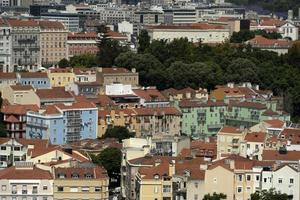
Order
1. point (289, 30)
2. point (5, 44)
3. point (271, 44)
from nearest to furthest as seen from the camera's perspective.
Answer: point (5, 44)
point (271, 44)
point (289, 30)

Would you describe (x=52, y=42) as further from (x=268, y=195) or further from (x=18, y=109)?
(x=268, y=195)

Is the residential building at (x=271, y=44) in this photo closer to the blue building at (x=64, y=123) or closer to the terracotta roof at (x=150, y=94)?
the terracotta roof at (x=150, y=94)

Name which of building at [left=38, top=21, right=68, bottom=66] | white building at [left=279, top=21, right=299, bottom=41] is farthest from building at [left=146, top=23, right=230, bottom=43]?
building at [left=38, top=21, right=68, bottom=66]

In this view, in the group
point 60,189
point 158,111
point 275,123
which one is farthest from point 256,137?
point 158,111

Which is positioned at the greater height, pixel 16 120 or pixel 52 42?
pixel 16 120

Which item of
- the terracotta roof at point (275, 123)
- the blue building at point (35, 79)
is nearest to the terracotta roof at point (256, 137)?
the terracotta roof at point (275, 123)

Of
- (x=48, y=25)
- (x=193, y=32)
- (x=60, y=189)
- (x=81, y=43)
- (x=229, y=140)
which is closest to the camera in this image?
(x=60, y=189)

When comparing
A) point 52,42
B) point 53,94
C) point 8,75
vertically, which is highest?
point 53,94

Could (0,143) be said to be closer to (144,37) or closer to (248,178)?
(248,178)
